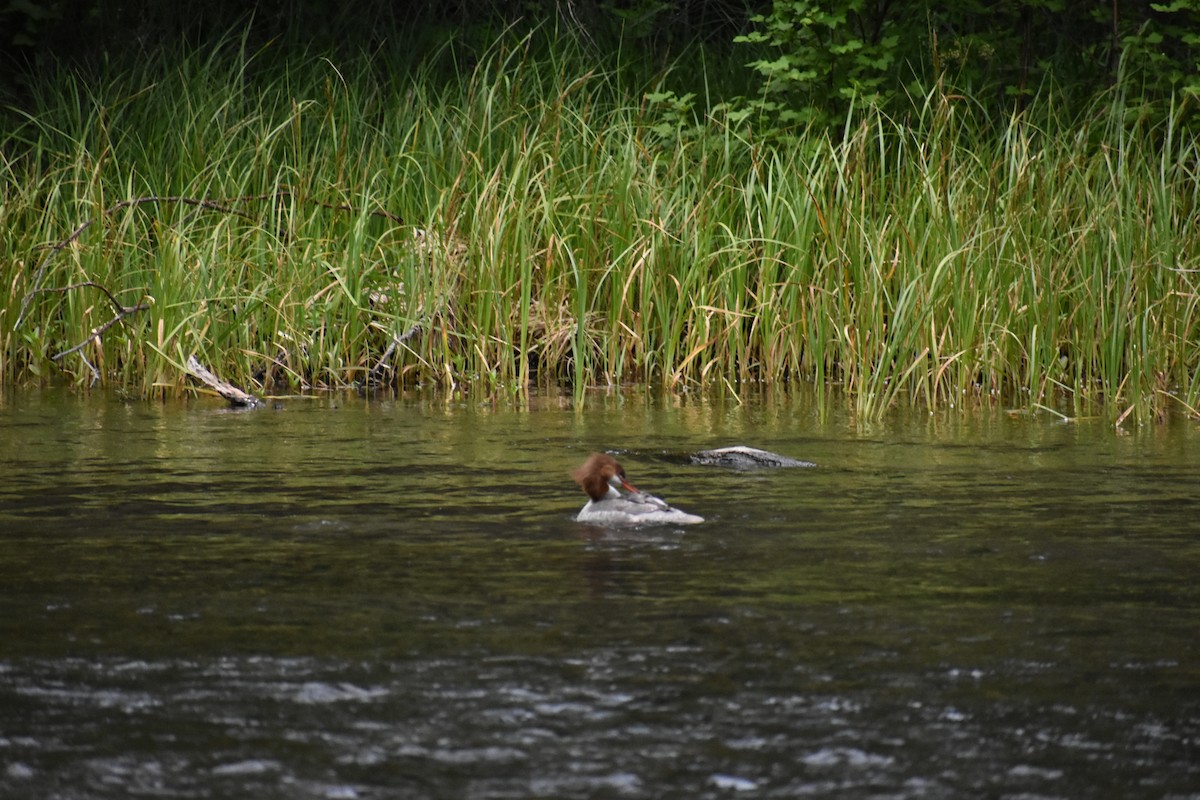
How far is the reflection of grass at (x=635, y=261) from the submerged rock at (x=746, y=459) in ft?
5.84

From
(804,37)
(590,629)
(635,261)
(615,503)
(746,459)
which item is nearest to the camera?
(590,629)

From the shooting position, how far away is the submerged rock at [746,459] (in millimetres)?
7086

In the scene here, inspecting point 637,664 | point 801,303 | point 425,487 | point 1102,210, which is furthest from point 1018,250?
point 637,664

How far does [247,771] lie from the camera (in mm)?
3223

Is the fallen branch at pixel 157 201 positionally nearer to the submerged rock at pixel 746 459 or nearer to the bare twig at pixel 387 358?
the bare twig at pixel 387 358

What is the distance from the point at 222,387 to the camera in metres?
9.63

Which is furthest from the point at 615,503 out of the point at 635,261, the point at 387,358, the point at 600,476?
the point at 387,358

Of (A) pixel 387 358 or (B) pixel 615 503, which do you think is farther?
(A) pixel 387 358

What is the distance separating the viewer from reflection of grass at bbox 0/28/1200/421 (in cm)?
912

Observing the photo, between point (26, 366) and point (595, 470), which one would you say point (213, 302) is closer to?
point (26, 366)

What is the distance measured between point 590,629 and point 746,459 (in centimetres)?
297

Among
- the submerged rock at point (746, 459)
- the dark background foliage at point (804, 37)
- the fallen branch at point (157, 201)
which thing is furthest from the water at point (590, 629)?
the dark background foliage at point (804, 37)

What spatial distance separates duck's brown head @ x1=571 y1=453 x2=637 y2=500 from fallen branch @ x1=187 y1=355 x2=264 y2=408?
13.8 ft

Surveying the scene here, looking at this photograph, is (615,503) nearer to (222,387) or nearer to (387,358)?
(222,387)
